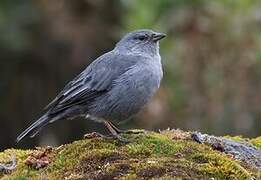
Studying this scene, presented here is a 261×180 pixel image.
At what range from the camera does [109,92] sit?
8.01 m

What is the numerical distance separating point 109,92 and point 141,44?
869mm

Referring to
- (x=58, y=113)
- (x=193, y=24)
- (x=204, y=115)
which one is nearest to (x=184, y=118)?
(x=204, y=115)

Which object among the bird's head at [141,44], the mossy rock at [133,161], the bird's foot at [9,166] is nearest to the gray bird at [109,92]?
the bird's head at [141,44]

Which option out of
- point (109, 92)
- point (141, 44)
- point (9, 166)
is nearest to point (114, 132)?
point (109, 92)

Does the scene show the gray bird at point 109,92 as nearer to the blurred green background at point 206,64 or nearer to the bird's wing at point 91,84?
the bird's wing at point 91,84

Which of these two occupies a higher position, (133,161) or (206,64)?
(206,64)

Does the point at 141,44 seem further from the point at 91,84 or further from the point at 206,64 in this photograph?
the point at 206,64

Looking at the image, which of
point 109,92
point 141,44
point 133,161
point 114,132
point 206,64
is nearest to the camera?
point 133,161

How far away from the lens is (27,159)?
6809 mm

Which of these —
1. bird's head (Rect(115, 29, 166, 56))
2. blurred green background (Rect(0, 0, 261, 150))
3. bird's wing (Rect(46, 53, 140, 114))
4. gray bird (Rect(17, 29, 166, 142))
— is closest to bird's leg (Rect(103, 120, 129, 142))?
gray bird (Rect(17, 29, 166, 142))

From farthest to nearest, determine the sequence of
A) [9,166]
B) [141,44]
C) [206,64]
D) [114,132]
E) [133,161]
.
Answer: [206,64] < [141,44] < [114,132] < [9,166] < [133,161]

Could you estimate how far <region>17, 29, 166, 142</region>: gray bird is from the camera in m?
7.88

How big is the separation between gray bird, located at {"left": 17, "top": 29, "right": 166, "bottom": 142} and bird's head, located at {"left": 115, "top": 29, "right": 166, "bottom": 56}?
0.82ft

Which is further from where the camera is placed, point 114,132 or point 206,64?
point 206,64
